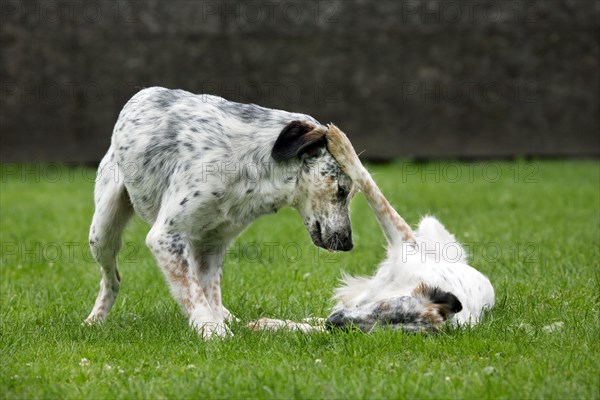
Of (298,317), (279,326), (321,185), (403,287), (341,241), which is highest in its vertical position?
(321,185)

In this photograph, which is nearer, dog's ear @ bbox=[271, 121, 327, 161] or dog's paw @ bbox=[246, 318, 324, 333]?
dog's paw @ bbox=[246, 318, 324, 333]

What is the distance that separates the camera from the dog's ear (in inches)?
181

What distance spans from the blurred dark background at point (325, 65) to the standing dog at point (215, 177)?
27.5 ft

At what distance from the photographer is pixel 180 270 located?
15.2 feet

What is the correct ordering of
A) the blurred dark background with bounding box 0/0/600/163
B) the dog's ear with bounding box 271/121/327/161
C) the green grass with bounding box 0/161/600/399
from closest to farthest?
the green grass with bounding box 0/161/600/399, the dog's ear with bounding box 271/121/327/161, the blurred dark background with bounding box 0/0/600/163

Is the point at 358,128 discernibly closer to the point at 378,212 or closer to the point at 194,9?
the point at 194,9

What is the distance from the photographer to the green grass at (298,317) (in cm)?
354

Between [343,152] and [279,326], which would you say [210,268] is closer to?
[279,326]

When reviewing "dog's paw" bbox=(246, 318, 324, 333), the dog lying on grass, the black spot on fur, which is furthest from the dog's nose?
the black spot on fur

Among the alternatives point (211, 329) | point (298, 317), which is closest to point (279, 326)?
point (211, 329)

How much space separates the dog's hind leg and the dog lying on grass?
977 mm

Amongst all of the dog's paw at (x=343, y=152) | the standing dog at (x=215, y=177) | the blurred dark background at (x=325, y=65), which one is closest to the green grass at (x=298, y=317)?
the standing dog at (x=215, y=177)

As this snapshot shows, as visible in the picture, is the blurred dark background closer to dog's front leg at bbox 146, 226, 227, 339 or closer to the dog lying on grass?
the dog lying on grass

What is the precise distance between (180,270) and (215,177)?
510mm
